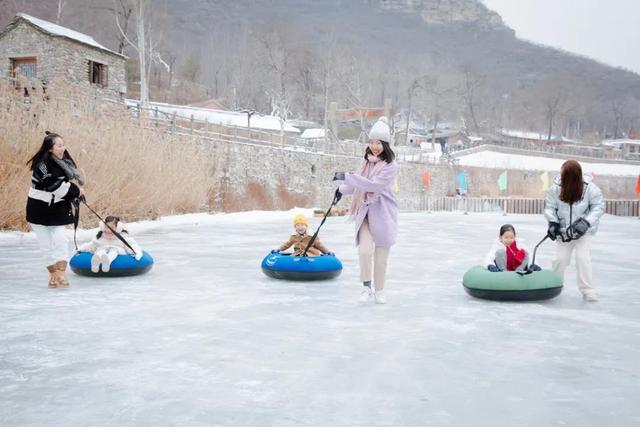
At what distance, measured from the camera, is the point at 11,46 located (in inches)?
950

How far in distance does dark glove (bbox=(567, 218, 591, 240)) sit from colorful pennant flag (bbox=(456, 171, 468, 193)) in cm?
3371

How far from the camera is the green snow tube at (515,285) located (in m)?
5.81

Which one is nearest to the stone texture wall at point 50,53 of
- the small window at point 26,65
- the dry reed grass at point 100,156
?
the small window at point 26,65

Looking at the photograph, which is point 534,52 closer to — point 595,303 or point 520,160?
point 520,160

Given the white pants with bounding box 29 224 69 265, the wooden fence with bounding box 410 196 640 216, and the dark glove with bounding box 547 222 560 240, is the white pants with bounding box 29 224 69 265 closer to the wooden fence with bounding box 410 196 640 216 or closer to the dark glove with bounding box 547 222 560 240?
the dark glove with bounding box 547 222 560 240

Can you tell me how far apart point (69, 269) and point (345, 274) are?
3578 millimetres

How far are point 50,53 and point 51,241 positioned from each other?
20119 mm

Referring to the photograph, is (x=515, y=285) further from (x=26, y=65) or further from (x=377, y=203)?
(x=26, y=65)

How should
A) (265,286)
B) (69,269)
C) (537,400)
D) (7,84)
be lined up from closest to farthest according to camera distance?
(537,400) < (265,286) < (69,269) < (7,84)

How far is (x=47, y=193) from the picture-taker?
19.7 ft

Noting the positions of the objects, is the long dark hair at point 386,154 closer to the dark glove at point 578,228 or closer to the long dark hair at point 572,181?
the long dark hair at point 572,181

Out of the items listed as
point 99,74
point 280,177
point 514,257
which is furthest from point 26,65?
point 514,257

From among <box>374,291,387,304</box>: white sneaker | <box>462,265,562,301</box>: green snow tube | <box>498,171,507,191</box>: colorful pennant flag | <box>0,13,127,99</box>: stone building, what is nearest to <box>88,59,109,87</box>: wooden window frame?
<box>0,13,127,99</box>: stone building

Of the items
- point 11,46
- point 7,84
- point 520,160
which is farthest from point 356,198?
→ point 520,160
